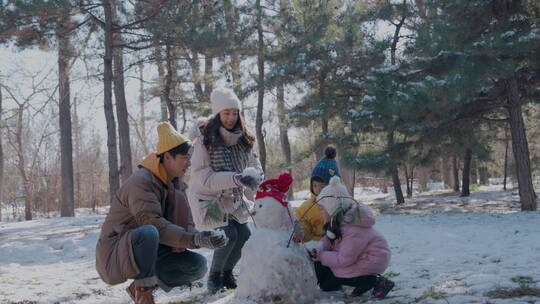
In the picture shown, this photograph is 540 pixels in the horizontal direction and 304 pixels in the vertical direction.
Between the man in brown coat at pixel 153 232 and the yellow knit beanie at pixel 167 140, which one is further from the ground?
the yellow knit beanie at pixel 167 140

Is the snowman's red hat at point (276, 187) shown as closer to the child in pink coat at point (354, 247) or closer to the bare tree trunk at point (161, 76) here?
the child in pink coat at point (354, 247)

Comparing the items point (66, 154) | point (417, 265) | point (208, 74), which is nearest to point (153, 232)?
point (417, 265)

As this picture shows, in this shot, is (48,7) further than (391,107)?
Yes

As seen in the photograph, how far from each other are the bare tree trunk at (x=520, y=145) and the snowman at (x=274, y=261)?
7.34m

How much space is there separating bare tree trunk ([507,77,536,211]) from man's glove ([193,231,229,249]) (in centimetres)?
800

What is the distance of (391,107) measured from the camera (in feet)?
29.9

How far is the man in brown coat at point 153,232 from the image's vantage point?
2.78 meters

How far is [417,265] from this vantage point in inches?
186

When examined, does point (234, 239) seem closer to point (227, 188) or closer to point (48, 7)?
point (227, 188)

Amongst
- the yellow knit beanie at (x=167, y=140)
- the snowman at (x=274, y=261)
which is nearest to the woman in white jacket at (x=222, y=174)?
the snowman at (x=274, y=261)

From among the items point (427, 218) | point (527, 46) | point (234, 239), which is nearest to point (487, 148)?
point (427, 218)

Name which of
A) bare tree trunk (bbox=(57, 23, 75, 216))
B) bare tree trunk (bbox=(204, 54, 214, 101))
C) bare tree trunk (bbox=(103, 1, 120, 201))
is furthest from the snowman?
bare tree trunk (bbox=(57, 23, 75, 216))

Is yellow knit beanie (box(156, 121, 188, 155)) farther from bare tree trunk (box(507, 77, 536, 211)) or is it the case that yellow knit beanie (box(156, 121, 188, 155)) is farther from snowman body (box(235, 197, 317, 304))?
bare tree trunk (box(507, 77, 536, 211))

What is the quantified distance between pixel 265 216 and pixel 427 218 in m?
6.83
